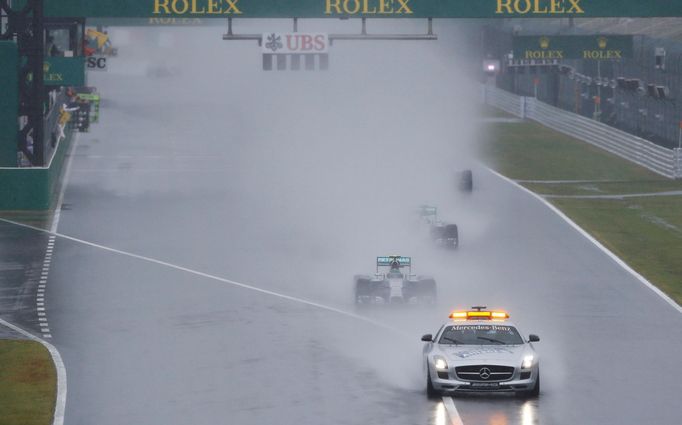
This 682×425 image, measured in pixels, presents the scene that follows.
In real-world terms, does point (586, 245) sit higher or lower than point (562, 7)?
lower

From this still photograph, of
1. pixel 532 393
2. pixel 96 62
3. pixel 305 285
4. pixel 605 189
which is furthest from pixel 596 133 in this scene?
pixel 532 393

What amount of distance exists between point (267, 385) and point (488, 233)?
22.2 meters

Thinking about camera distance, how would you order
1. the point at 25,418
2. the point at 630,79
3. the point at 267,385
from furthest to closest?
the point at 630,79
the point at 267,385
the point at 25,418

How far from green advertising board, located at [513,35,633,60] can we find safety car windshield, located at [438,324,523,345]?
155 ft

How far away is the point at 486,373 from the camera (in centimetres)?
2319

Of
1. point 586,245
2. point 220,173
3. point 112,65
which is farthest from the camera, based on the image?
point 112,65

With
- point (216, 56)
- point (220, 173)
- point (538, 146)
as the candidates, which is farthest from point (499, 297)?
point (216, 56)

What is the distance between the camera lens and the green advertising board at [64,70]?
54688 millimetres

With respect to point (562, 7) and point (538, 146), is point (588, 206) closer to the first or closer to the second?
point (562, 7)

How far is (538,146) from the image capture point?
73.7 m

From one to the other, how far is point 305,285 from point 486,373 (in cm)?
1450

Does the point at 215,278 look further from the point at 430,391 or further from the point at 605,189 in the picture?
the point at 605,189

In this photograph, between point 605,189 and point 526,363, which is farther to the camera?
point 605,189

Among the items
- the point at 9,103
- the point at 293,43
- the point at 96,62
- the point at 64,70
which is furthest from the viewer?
the point at 96,62
